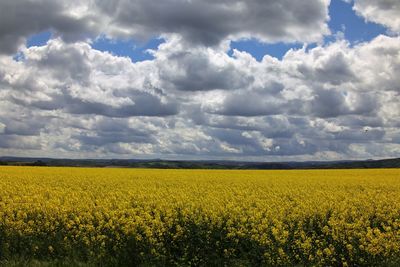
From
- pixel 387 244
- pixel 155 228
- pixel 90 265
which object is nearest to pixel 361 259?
pixel 387 244

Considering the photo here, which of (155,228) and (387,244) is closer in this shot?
(387,244)

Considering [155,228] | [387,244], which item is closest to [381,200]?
[387,244]

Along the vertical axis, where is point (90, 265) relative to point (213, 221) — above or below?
below

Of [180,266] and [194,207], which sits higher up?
[194,207]

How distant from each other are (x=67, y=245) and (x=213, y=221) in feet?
13.4

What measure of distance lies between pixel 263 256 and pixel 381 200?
774 cm

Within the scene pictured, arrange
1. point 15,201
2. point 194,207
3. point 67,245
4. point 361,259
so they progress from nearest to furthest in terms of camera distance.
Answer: point 361,259
point 67,245
point 194,207
point 15,201

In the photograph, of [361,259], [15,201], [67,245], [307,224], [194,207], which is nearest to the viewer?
[361,259]

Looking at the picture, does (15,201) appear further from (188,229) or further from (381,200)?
(381,200)

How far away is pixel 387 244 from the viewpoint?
10.8 metres

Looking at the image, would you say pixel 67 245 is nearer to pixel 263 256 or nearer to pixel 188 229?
pixel 188 229

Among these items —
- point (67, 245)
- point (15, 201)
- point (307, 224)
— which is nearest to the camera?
point (67, 245)

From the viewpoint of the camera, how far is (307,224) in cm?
1366

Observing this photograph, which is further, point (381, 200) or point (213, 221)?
point (381, 200)
